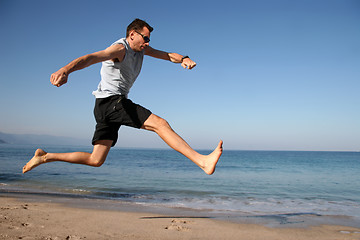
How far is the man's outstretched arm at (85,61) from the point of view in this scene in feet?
7.42

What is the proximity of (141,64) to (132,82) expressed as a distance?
24 cm

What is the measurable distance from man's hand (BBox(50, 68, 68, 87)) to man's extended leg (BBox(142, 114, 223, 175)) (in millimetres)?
1018

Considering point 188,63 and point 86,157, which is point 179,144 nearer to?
point 188,63

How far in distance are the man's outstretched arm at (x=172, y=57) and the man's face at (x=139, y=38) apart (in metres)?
0.33

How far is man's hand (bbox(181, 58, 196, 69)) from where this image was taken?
329 cm

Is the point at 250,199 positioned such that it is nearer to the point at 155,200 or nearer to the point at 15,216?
the point at 155,200

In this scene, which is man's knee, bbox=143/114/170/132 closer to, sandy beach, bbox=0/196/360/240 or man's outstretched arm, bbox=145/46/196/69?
man's outstretched arm, bbox=145/46/196/69

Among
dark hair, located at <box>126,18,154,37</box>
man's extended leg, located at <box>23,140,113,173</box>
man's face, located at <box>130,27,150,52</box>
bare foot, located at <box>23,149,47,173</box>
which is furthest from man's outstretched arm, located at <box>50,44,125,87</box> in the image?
bare foot, located at <box>23,149,47,173</box>

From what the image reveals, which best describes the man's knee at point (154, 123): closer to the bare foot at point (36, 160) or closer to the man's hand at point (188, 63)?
the man's hand at point (188, 63)

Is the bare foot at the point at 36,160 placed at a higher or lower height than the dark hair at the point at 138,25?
lower

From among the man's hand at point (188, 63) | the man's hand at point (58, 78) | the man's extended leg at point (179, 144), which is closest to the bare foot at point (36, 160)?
the man's extended leg at point (179, 144)

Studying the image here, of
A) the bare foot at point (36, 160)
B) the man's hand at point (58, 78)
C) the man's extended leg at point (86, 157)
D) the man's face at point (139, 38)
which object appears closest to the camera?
the man's hand at point (58, 78)

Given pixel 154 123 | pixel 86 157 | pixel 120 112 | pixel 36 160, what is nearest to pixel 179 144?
pixel 154 123

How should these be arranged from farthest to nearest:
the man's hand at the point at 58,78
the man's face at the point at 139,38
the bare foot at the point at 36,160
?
the bare foot at the point at 36,160 < the man's face at the point at 139,38 < the man's hand at the point at 58,78
